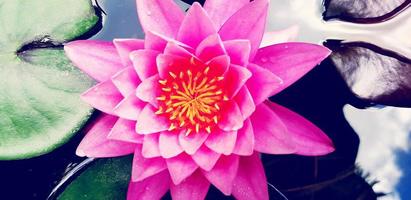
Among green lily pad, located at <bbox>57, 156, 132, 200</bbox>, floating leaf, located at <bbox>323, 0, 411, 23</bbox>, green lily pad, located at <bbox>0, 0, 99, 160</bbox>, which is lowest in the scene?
green lily pad, located at <bbox>57, 156, 132, 200</bbox>

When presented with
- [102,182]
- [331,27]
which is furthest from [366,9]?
[102,182]

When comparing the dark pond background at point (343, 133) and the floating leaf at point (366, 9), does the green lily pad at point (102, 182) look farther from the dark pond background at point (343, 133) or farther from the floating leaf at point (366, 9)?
the floating leaf at point (366, 9)

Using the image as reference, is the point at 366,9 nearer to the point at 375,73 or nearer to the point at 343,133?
the point at 375,73

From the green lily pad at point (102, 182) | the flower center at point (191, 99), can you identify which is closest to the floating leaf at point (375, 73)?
the flower center at point (191, 99)

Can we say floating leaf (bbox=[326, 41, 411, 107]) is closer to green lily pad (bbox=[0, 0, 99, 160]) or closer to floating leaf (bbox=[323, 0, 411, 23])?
floating leaf (bbox=[323, 0, 411, 23])

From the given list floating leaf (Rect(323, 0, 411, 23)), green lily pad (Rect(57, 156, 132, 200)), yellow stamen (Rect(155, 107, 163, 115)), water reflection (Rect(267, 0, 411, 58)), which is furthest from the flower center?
floating leaf (Rect(323, 0, 411, 23))

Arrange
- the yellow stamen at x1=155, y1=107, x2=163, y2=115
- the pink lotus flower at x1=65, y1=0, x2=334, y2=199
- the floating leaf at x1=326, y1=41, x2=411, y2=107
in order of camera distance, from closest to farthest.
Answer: the pink lotus flower at x1=65, y1=0, x2=334, y2=199
the yellow stamen at x1=155, y1=107, x2=163, y2=115
the floating leaf at x1=326, y1=41, x2=411, y2=107

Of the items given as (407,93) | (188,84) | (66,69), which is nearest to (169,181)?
(188,84)
